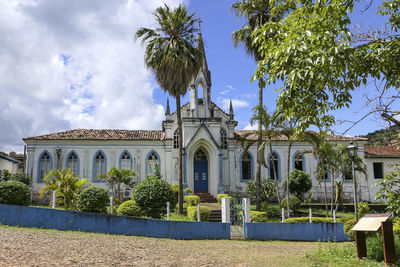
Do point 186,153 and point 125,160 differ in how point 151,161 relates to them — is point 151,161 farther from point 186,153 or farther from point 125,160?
point 186,153

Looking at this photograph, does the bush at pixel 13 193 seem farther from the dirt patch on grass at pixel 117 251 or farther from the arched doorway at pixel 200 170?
the arched doorway at pixel 200 170

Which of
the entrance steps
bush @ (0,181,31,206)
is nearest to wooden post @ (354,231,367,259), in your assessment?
bush @ (0,181,31,206)

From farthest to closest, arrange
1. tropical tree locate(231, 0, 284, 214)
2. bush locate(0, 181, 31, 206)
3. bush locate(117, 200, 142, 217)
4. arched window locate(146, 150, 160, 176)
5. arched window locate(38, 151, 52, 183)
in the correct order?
arched window locate(146, 150, 160, 176) < arched window locate(38, 151, 52, 183) < tropical tree locate(231, 0, 284, 214) < bush locate(117, 200, 142, 217) < bush locate(0, 181, 31, 206)

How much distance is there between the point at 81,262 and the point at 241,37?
1712 centimetres

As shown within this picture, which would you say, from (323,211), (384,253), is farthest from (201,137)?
(384,253)

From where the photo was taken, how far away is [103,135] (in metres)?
27.7

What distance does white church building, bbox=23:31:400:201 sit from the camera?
26484 mm

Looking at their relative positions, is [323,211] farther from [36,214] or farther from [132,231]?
[36,214]

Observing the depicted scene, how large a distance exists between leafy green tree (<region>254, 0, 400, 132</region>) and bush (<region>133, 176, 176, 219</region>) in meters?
9.37

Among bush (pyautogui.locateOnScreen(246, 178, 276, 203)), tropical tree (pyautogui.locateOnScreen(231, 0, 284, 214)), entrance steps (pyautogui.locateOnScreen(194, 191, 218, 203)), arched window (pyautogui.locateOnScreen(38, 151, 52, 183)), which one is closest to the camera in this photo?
tropical tree (pyautogui.locateOnScreen(231, 0, 284, 214))

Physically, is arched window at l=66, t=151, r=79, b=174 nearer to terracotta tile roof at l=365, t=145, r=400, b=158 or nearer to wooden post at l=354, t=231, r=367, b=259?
wooden post at l=354, t=231, r=367, b=259

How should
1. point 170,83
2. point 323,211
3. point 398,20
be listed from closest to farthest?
point 398,20
point 170,83
point 323,211

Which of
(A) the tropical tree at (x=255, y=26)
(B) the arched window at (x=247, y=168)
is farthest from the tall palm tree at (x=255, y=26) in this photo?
(B) the arched window at (x=247, y=168)

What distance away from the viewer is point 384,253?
26.9 feet
